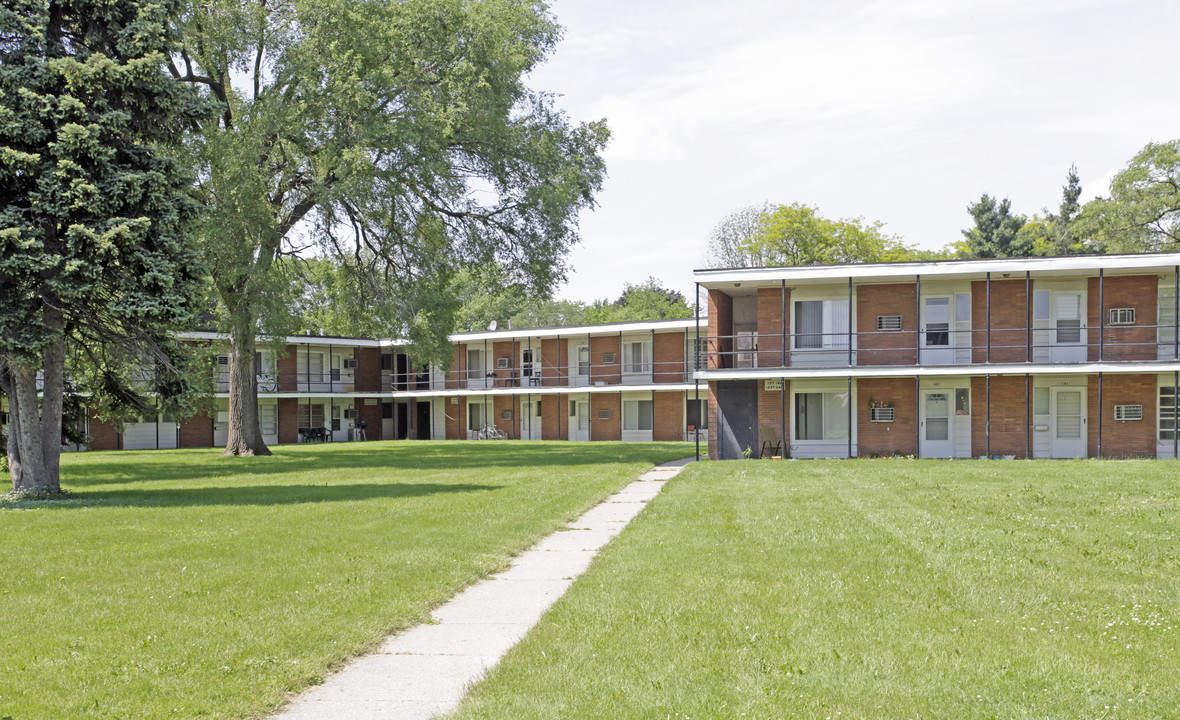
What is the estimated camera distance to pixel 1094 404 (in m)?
28.6

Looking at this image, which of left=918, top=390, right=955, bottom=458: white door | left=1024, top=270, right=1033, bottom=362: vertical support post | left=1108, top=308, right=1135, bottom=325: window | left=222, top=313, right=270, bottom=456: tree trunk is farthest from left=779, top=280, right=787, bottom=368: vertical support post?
left=222, top=313, right=270, bottom=456: tree trunk

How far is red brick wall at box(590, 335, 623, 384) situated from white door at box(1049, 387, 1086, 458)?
2237cm

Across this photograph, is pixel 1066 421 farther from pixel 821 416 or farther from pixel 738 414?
pixel 738 414

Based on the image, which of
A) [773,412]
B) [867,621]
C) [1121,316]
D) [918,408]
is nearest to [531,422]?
[773,412]

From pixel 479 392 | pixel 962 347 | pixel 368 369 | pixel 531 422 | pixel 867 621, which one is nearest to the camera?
pixel 867 621

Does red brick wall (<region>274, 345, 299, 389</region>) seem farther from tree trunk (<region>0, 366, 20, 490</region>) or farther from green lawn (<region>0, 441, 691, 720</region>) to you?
tree trunk (<region>0, 366, 20, 490</region>)

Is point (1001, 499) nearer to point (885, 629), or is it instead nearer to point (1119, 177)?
point (885, 629)

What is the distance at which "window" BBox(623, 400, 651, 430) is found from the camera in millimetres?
47531

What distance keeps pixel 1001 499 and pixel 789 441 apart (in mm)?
13541

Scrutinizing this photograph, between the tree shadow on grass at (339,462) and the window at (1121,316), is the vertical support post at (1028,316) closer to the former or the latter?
the window at (1121,316)

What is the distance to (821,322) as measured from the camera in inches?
1177

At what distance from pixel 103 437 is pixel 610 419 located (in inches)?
938

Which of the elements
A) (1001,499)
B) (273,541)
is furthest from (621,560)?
(1001,499)

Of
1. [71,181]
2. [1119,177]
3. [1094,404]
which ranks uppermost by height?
[1119,177]
